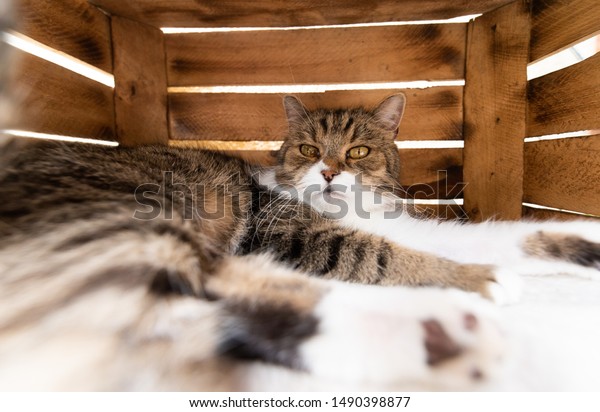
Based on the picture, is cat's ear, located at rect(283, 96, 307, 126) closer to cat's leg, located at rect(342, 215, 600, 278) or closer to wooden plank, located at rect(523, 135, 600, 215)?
cat's leg, located at rect(342, 215, 600, 278)

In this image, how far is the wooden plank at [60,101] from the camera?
109 cm

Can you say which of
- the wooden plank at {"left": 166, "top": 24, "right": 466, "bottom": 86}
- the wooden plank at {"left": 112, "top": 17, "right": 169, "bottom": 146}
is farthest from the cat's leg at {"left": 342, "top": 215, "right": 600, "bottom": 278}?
the wooden plank at {"left": 112, "top": 17, "right": 169, "bottom": 146}

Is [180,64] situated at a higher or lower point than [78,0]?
lower

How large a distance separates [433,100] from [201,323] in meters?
1.47

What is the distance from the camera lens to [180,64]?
167cm

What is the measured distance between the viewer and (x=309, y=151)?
54.7 inches

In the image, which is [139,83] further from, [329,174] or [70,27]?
[329,174]

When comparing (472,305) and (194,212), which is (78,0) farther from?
(472,305)

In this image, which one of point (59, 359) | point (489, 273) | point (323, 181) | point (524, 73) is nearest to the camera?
point (59, 359)

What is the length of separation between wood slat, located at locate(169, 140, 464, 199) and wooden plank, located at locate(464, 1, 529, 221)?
51 millimetres

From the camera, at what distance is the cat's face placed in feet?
4.08

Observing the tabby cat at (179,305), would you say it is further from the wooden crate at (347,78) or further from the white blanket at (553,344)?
the wooden crate at (347,78)

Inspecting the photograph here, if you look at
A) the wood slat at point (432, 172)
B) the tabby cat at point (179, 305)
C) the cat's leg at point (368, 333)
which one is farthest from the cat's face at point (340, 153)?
the cat's leg at point (368, 333)

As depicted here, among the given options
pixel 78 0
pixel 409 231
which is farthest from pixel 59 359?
pixel 78 0
